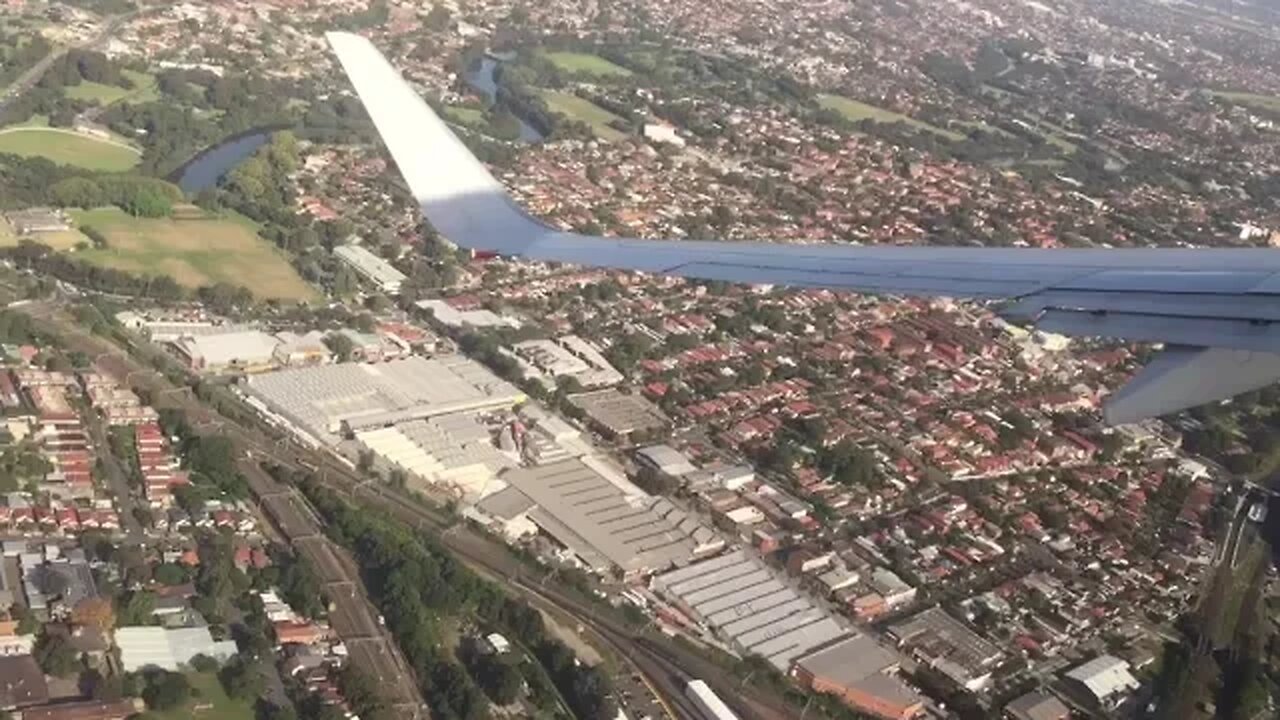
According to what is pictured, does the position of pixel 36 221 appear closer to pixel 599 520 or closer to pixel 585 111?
pixel 599 520

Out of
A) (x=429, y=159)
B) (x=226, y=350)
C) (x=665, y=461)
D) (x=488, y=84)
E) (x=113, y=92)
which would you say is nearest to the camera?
(x=429, y=159)

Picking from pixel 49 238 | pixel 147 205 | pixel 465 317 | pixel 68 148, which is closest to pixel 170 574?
pixel 465 317

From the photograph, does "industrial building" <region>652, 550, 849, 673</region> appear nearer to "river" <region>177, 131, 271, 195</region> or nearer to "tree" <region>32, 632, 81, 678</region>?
"tree" <region>32, 632, 81, 678</region>

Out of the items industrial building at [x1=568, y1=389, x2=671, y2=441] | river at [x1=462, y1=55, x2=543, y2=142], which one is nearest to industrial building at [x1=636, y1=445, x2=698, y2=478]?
industrial building at [x1=568, y1=389, x2=671, y2=441]

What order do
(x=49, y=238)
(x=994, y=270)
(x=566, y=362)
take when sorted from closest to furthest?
(x=994, y=270), (x=566, y=362), (x=49, y=238)

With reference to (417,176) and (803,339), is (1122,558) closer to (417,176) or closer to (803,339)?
(803,339)

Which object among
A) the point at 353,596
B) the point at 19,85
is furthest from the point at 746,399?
the point at 19,85

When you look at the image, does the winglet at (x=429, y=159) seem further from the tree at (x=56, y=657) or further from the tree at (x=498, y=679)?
the tree at (x=56, y=657)
